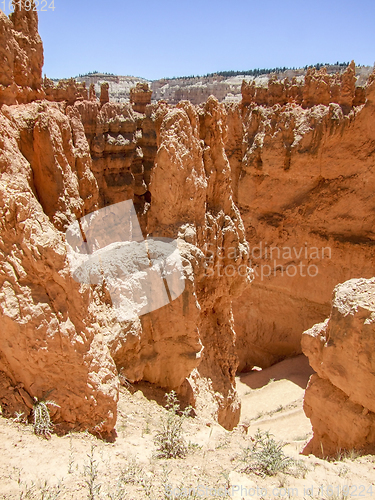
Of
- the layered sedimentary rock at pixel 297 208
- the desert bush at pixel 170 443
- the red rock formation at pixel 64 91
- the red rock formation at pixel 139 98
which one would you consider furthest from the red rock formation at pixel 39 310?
the red rock formation at pixel 139 98

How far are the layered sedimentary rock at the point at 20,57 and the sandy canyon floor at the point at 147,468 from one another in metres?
3.19

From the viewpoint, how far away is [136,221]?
1558 cm

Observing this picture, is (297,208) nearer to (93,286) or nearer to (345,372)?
(345,372)

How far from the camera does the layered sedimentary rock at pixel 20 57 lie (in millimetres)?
3816

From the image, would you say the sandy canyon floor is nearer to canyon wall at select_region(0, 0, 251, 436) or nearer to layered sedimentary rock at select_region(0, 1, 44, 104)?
canyon wall at select_region(0, 0, 251, 436)

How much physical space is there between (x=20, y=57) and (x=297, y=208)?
9.40 metres

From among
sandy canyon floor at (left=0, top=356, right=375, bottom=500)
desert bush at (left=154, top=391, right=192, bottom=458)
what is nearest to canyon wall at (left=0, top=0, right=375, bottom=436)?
sandy canyon floor at (left=0, top=356, right=375, bottom=500)

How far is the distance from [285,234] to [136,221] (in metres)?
6.20

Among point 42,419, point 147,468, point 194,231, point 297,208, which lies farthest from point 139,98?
point 147,468

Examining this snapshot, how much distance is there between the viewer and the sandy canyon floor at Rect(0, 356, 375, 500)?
281cm

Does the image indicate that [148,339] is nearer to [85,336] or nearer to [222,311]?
[85,336]

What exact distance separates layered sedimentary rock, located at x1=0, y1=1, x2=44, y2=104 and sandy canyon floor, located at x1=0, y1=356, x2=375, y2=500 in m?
3.19

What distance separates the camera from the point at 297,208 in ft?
39.1

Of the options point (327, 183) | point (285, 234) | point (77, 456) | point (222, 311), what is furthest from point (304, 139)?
point (77, 456)
